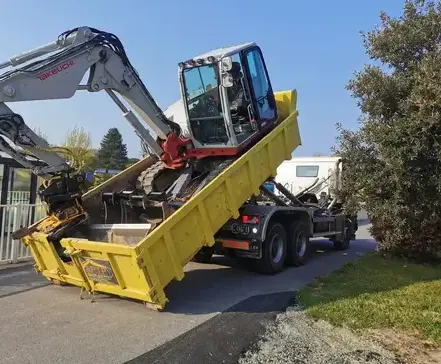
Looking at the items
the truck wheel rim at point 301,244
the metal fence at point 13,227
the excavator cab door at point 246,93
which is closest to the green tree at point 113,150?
the metal fence at point 13,227

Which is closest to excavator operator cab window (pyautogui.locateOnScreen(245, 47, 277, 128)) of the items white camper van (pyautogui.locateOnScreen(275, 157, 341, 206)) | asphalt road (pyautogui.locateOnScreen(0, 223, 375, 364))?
asphalt road (pyautogui.locateOnScreen(0, 223, 375, 364))

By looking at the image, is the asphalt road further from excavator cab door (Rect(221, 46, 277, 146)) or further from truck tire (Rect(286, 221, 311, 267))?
excavator cab door (Rect(221, 46, 277, 146))

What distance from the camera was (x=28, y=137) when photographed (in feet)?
21.5

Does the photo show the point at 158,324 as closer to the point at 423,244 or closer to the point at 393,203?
the point at 393,203

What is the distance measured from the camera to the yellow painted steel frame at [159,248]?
5.84 meters

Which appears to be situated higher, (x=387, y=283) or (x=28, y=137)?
(x=28, y=137)

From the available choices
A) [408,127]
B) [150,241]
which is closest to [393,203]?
[408,127]

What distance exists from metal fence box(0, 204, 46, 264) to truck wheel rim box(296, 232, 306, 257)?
5700 mm

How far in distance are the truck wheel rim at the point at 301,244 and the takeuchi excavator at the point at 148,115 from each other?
7.78 feet

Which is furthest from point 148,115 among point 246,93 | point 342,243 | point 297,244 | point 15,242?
point 342,243

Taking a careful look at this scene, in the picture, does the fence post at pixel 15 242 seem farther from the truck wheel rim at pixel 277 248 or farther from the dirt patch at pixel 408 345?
the dirt patch at pixel 408 345

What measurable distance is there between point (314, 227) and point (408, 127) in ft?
11.4

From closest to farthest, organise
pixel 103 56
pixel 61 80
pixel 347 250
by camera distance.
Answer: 1. pixel 61 80
2. pixel 103 56
3. pixel 347 250

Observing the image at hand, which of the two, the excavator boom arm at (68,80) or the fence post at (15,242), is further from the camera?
the fence post at (15,242)
